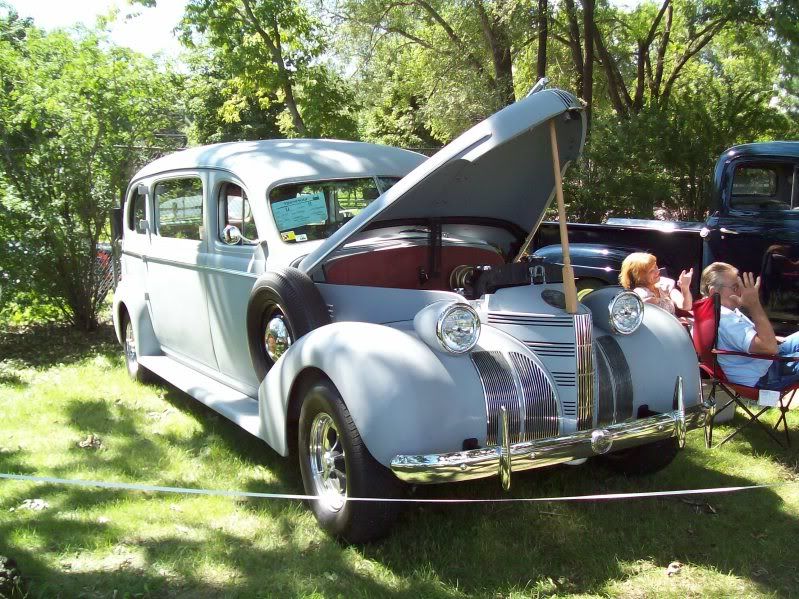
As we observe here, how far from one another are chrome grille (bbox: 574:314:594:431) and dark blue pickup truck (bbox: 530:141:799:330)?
10.7 feet

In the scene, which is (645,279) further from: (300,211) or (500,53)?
(500,53)

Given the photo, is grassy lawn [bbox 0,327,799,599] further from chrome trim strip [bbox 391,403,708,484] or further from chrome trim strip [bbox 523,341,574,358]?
chrome trim strip [bbox 523,341,574,358]

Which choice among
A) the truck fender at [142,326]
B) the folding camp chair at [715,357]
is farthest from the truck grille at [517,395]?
the truck fender at [142,326]

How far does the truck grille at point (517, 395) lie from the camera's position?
10.8ft

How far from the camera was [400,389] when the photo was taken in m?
3.15

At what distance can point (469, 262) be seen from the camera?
4.74 m

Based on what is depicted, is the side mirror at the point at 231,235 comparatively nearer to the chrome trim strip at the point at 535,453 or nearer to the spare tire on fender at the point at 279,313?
the spare tire on fender at the point at 279,313

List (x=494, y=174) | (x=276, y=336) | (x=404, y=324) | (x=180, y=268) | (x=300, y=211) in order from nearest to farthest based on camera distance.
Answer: (x=404, y=324)
(x=276, y=336)
(x=494, y=174)
(x=300, y=211)
(x=180, y=268)

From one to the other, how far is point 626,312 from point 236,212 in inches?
99.7

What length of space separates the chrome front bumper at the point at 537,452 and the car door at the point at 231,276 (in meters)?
1.81

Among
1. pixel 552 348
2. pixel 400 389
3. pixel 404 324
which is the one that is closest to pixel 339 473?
pixel 400 389

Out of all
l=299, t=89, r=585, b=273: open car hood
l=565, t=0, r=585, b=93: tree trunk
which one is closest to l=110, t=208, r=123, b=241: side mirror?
l=299, t=89, r=585, b=273: open car hood

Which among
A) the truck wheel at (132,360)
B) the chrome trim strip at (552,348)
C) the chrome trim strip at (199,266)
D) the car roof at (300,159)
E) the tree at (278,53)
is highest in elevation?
the tree at (278,53)

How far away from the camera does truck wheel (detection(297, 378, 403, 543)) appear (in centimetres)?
329
